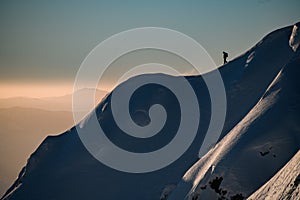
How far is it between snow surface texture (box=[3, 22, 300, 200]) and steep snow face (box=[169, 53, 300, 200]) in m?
0.15

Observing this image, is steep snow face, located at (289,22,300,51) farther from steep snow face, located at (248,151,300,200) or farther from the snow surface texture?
steep snow face, located at (248,151,300,200)

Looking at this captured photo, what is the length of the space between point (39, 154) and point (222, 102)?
6353 cm

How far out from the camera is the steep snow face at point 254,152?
52.1 metres

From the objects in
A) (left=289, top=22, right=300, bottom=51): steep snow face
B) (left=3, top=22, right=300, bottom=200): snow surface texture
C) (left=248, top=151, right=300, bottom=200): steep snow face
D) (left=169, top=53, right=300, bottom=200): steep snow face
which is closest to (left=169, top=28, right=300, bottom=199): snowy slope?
(left=169, top=53, right=300, bottom=200): steep snow face

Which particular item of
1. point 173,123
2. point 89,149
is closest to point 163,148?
point 173,123

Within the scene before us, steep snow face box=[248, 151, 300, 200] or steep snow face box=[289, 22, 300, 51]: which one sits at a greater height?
steep snow face box=[289, 22, 300, 51]

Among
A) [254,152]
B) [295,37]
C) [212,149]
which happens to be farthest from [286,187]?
[295,37]

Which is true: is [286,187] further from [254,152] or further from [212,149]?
[212,149]

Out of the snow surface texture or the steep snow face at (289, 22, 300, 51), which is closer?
the snow surface texture

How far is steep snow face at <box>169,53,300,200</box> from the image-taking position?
5206 centimetres

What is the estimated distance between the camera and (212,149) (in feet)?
227

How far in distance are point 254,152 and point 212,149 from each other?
14.0 m

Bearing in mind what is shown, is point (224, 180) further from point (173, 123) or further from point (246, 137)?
point (173, 123)

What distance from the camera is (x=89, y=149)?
335ft
